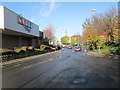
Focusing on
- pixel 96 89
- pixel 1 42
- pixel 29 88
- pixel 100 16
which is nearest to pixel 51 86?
pixel 29 88

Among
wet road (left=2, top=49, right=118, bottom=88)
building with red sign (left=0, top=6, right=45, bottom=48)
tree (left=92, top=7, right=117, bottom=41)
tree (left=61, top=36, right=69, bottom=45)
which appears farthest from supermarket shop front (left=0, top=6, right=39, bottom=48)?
tree (left=61, top=36, right=69, bottom=45)

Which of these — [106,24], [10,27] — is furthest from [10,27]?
[106,24]

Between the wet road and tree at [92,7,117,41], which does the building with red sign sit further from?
tree at [92,7,117,41]

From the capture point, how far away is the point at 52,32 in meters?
75.6

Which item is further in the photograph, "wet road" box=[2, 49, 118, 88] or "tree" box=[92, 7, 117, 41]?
"tree" box=[92, 7, 117, 41]

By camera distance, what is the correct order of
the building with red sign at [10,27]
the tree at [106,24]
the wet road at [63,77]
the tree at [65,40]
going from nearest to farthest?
the wet road at [63,77] → the building with red sign at [10,27] → the tree at [106,24] → the tree at [65,40]

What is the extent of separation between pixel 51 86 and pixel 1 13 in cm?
1632

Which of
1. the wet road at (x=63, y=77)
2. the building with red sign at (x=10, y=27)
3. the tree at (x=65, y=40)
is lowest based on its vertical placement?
the wet road at (x=63, y=77)

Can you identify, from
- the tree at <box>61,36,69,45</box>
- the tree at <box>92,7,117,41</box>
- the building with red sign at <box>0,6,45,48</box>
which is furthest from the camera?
the tree at <box>61,36,69,45</box>

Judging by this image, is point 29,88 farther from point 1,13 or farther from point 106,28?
point 106,28

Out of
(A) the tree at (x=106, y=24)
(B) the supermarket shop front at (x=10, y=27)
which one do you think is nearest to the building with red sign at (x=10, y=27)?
(B) the supermarket shop front at (x=10, y=27)

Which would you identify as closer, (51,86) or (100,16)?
(51,86)

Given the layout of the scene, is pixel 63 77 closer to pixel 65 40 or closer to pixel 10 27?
pixel 10 27

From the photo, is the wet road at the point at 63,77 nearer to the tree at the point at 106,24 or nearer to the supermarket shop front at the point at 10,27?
the supermarket shop front at the point at 10,27
